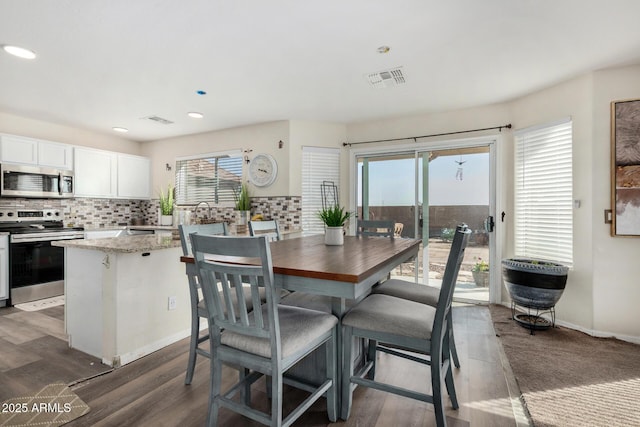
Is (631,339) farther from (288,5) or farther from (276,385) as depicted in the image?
(288,5)

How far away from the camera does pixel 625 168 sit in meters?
2.78

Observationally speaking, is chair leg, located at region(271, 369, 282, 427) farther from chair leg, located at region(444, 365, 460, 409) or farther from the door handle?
the door handle

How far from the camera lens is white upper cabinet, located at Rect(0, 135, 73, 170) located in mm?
3934

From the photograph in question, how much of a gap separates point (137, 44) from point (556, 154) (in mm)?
4015

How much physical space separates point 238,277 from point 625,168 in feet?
11.4

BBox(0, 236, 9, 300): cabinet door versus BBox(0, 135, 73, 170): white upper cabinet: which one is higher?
BBox(0, 135, 73, 170): white upper cabinet

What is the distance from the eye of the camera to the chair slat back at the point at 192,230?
1.98m

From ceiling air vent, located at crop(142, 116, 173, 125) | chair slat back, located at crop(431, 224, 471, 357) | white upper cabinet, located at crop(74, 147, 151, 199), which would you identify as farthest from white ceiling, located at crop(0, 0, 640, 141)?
chair slat back, located at crop(431, 224, 471, 357)

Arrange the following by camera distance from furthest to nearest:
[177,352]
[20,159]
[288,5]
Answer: [20,159] < [177,352] < [288,5]

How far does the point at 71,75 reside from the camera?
9.65ft

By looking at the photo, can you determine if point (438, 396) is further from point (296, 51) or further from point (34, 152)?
point (34, 152)

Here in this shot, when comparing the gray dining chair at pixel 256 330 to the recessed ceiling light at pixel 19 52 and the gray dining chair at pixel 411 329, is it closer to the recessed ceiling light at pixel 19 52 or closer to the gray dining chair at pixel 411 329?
the gray dining chair at pixel 411 329

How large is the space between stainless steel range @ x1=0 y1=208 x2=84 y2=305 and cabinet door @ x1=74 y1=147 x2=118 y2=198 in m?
0.67

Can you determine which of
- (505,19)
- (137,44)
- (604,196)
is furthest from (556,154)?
(137,44)
